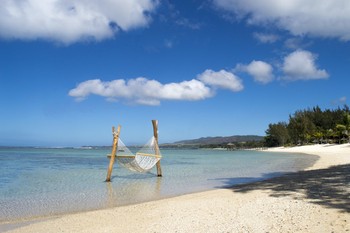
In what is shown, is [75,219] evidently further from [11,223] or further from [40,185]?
[40,185]

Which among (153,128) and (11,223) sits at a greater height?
(153,128)

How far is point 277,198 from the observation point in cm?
725

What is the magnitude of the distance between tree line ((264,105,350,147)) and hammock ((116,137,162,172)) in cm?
4632

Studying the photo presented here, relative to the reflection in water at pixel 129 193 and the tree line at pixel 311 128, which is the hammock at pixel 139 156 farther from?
the tree line at pixel 311 128

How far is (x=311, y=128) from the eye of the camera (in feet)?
225

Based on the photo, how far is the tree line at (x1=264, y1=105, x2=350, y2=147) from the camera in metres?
60.4

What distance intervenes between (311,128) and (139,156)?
61.0m

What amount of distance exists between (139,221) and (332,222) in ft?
10.8

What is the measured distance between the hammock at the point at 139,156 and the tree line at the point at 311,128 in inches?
1824

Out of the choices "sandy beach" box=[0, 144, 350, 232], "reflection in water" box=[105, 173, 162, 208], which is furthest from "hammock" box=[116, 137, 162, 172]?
"sandy beach" box=[0, 144, 350, 232]

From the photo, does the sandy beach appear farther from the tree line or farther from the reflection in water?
the tree line

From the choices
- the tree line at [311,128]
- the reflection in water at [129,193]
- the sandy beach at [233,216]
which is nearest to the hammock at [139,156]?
the reflection in water at [129,193]

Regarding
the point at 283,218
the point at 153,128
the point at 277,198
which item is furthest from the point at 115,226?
the point at 153,128

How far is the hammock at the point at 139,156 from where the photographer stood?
1451 centimetres
